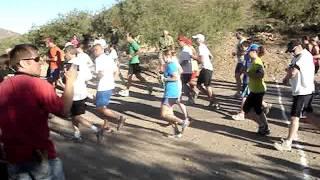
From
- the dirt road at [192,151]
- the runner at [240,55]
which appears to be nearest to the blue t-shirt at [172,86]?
the dirt road at [192,151]

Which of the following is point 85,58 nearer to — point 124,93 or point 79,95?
point 79,95

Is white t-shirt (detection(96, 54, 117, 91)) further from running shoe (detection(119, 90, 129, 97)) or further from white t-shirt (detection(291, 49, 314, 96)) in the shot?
running shoe (detection(119, 90, 129, 97))

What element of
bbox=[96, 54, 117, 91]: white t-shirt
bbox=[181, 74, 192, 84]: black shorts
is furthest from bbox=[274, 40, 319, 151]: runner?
bbox=[181, 74, 192, 84]: black shorts

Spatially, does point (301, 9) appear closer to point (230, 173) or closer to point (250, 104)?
point (250, 104)

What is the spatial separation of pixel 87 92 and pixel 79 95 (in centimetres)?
83

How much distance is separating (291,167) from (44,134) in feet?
14.1

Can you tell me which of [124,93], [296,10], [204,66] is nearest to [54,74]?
[124,93]

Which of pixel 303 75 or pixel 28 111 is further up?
pixel 303 75

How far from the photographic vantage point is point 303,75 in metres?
7.84

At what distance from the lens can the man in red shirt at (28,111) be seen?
12.3ft

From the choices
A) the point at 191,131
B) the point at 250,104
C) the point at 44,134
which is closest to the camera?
the point at 44,134

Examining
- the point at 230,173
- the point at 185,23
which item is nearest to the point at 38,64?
the point at 230,173

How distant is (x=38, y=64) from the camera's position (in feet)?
12.8

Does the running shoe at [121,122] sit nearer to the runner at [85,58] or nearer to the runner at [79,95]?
the runner at [79,95]
